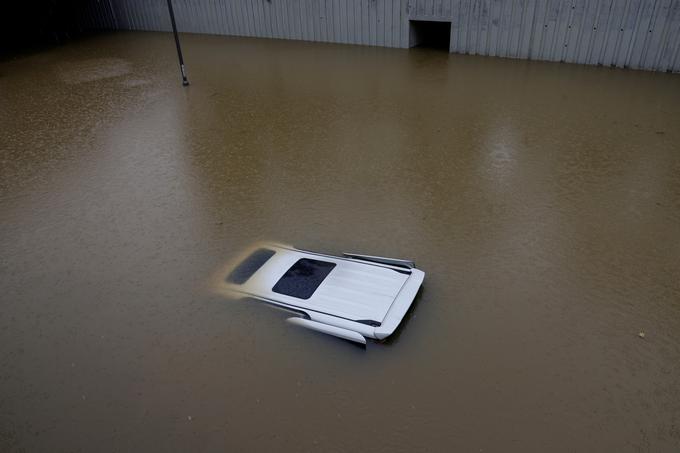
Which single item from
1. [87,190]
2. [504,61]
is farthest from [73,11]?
[504,61]

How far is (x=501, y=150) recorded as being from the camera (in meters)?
6.28

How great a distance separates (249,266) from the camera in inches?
169

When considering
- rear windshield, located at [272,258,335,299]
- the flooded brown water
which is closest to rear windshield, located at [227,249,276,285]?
the flooded brown water

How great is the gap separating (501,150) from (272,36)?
909cm

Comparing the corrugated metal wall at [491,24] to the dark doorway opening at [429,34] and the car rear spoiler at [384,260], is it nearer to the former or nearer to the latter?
the dark doorway opening at [429,34]

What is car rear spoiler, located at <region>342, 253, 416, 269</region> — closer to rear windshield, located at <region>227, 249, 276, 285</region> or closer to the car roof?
the car roof

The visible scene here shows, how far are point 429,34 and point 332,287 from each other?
34.2 feet

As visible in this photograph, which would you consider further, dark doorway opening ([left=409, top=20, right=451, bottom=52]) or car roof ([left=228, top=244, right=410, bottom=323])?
dark doorway opening ([left=409, top=20, right=451, bottom=52])

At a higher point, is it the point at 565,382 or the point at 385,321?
the point at 385,321

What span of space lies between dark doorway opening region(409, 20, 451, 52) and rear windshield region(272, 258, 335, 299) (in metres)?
8.96

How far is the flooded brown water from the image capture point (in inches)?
117

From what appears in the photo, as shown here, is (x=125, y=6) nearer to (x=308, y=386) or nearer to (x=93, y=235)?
(x=93, y=235)

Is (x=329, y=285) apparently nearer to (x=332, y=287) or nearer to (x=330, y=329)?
(x=332, y=287)

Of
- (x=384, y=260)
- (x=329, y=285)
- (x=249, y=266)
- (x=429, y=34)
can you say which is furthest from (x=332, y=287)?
(x=429, y=34)
